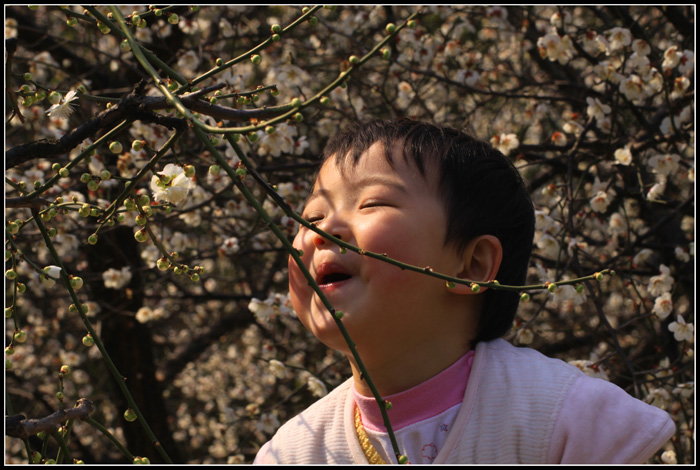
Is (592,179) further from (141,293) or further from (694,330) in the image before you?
(141,293)

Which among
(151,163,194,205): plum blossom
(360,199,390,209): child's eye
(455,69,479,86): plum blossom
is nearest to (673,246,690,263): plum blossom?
(455,69,479,86): plum blossom

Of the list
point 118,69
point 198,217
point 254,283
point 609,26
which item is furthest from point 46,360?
point 609,26

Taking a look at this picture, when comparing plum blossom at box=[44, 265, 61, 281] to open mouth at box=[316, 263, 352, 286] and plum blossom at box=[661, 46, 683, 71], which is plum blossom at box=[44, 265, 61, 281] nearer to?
open mouth at box=[316, 263, 352, 286]

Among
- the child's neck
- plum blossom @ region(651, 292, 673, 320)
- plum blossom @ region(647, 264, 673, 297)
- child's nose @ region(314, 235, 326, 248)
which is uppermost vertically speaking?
child's nose @ region(314, 235, 326, 248)

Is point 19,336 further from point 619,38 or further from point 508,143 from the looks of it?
point 619,38

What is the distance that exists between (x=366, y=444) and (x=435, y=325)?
22 cm

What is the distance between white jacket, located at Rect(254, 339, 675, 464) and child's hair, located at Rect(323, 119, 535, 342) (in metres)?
0.11

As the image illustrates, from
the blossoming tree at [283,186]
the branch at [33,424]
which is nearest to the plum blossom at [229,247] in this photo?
the blossoming tree at [283,186]

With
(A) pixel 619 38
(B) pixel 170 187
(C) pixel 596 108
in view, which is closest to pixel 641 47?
(A) pixel 619 38

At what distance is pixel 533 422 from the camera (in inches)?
41.1

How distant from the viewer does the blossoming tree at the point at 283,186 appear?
1826mm

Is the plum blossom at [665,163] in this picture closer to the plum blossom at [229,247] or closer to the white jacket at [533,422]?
the white jacket at [533,422]

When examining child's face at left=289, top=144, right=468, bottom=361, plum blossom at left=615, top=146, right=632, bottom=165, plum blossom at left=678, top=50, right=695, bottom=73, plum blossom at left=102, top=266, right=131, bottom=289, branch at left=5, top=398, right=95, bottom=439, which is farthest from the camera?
plum blossom at left=102, top=266, right=131, bottom=289

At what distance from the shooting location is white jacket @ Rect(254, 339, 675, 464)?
99 cm
